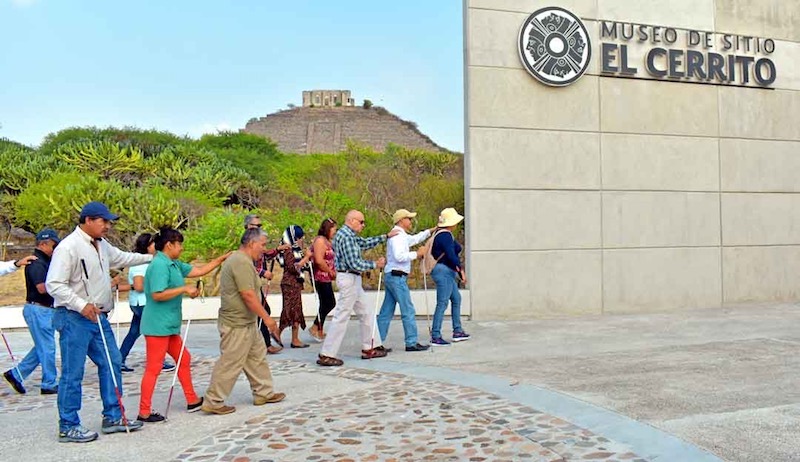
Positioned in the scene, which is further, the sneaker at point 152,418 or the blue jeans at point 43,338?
the blue jeans at point 43,338

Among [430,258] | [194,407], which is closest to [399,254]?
[430,258]

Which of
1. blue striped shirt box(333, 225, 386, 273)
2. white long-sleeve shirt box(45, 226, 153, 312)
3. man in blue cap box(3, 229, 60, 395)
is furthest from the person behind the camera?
blue striped shirt box(333, 225, 386, 273)

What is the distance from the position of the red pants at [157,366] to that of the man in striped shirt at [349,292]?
81.7 inches

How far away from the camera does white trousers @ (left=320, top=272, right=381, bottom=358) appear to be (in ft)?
27.1

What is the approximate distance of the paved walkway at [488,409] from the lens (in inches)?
204

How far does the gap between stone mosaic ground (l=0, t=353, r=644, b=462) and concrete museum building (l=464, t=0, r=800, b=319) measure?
554 centimetres

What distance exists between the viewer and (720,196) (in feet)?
43.8

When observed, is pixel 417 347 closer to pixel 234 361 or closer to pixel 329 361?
pixel 329 361

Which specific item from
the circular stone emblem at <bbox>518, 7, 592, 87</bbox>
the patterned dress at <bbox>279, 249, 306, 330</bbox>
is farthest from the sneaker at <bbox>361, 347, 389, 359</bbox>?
the circular stone emblem at <bbox>518, 7, 592, 87</bbox>

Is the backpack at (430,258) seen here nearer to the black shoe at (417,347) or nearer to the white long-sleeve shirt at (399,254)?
the white long-sleeve shirt at (399,254)

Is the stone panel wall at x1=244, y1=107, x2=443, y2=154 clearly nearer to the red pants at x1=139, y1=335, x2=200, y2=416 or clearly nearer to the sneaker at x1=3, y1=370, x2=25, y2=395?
the sneaker at x1=3, y1=370, x2=25, y2=395

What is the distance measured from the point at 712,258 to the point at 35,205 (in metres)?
20.7

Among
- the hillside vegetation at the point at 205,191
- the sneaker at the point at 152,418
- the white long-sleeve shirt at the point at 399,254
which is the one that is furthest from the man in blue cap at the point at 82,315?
the hillside vegetation at the point at 205,191

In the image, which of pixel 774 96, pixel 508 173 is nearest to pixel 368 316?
pixel 508 173
